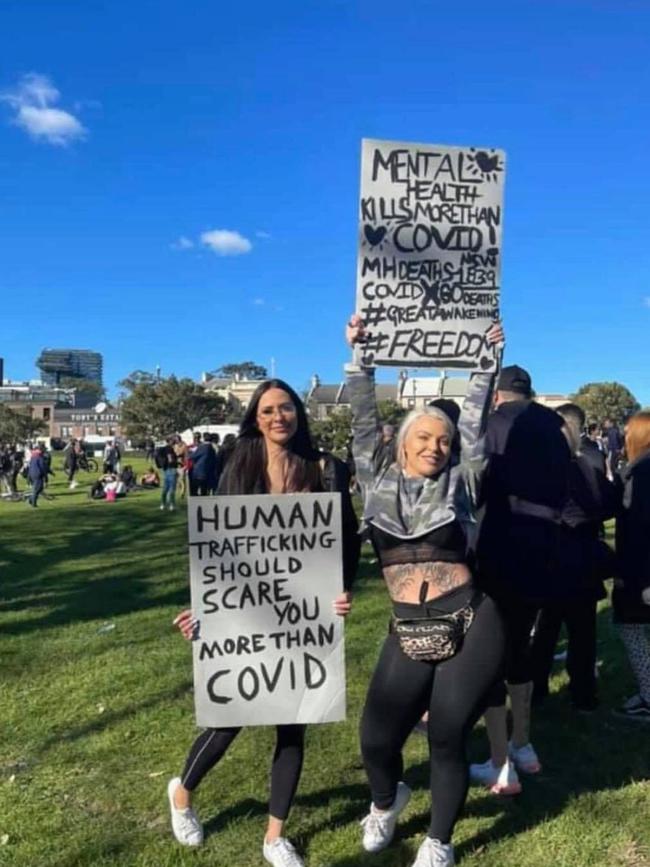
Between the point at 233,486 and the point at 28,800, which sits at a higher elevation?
the point at 233,486

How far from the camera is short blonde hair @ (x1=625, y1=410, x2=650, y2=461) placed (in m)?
5.15

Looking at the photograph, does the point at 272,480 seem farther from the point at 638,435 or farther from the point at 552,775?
the point at 638,435

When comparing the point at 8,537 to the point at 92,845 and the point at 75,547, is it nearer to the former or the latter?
the point at 75,547

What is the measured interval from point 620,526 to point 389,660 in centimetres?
244

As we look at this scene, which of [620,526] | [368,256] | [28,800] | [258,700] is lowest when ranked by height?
→ [28,800]

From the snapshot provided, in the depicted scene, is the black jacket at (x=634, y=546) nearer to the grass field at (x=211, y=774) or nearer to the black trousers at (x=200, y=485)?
the grass field at (x=211, y=774)

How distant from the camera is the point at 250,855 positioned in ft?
11.7

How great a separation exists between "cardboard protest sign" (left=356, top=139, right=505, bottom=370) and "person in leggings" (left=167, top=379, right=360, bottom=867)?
64cm

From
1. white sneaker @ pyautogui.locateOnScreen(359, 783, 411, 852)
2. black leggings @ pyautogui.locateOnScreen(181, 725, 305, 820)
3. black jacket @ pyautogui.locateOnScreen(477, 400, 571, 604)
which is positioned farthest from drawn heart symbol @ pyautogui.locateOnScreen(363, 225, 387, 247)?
white sneaker @ pyautogui.locateOnScreen(359, 783, 411, 852)

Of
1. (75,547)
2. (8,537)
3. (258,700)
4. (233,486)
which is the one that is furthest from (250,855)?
(8,537)

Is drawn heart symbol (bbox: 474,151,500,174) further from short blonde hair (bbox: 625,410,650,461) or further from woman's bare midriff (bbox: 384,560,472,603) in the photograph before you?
short blonde hair (bbox: 625,410,650,461)

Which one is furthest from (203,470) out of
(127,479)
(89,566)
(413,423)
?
(413,423)

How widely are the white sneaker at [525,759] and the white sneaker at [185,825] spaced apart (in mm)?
1717

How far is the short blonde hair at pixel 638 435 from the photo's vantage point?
515cm
